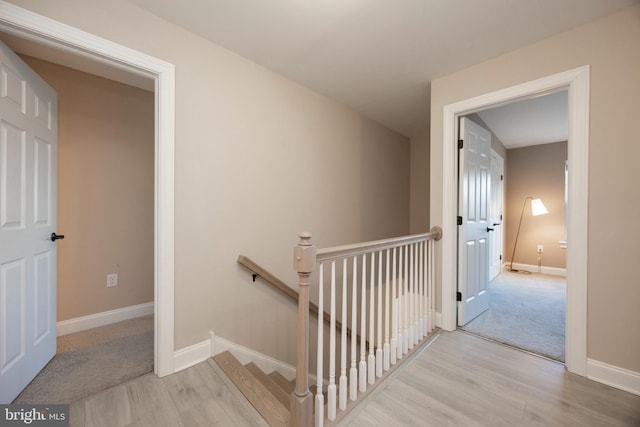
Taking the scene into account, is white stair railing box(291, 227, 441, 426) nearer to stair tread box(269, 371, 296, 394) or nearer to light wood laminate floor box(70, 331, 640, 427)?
light wood laminate floor box(70, 331, 640, 427)

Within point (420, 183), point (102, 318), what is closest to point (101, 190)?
point (102, 318)

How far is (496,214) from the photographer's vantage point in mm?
4316

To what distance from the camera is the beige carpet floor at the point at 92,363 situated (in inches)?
59.7

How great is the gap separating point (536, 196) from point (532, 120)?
1829mm

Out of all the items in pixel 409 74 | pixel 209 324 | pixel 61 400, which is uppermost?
pixel 409 74

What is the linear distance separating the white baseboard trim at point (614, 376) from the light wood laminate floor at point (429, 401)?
5 centimetres

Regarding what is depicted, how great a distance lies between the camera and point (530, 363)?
185 cm

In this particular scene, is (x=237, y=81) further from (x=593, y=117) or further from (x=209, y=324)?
(x=593, y=117)

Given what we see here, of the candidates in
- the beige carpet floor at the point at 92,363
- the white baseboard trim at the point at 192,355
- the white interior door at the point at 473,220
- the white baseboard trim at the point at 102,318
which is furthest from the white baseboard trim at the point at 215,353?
the white interior door at the point at 473,220

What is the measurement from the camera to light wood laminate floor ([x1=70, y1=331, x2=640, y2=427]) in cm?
133

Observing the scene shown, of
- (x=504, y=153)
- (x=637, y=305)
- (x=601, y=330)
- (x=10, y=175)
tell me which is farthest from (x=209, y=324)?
(x=504, y=153)

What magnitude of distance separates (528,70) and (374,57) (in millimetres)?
1148

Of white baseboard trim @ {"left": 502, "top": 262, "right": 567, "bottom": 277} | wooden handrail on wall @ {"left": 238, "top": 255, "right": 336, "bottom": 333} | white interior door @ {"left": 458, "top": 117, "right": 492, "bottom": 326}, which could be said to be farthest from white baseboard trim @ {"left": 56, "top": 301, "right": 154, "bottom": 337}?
white baseboard trim @ {"left": 502, "top": 262, "right": 567, "bottom": 277}

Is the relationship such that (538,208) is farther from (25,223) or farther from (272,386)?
(25,223)
